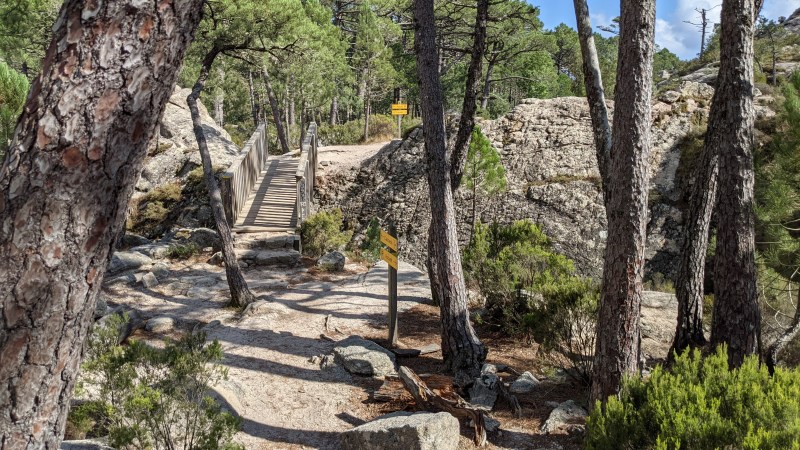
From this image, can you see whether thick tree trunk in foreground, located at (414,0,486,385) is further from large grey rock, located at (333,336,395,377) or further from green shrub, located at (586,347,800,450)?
green shrub, located at (586,347,800,450)

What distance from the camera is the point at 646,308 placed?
30.5 feet

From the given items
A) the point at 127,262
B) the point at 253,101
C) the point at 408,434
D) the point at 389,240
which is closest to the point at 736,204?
the point at 389,240

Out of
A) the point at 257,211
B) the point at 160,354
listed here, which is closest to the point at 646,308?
the point at 160,354

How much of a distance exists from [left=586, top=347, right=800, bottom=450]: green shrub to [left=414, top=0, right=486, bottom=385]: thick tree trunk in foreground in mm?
2850

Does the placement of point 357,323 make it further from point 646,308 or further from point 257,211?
point 257,211

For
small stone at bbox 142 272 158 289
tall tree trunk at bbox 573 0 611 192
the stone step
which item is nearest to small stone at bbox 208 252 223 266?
the stone step

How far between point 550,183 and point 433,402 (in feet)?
36.1

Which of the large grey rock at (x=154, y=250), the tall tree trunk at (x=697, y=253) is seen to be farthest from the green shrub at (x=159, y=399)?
the large grey rock at (x=154, y=250)

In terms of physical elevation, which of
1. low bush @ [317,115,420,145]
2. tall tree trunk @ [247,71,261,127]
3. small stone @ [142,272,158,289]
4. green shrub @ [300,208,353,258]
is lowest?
small stone @ [142,272,158,289]

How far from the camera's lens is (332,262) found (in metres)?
→ 11.3

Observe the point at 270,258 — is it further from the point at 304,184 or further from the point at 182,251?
the point at 304,184

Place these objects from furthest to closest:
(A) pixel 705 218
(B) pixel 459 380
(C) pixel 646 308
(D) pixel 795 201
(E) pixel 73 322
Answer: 1. (C) pixel 646 308
2. (D) pixel 795 201
3. (A) pixel 705 218
4. (B) pixel 459 380
5. (E) pixel 73 322

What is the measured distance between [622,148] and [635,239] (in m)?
0.74

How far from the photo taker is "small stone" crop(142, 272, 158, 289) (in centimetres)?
974
